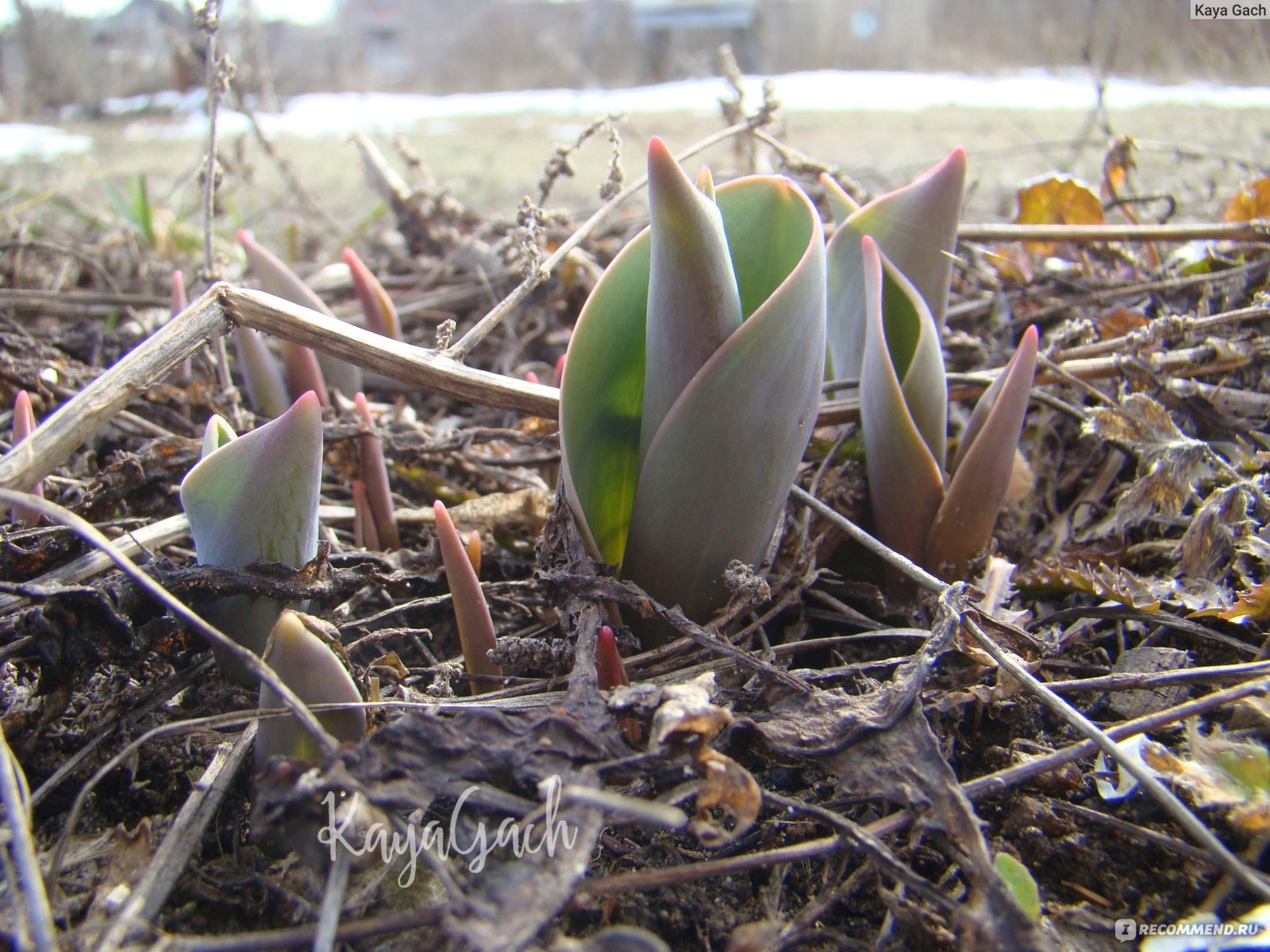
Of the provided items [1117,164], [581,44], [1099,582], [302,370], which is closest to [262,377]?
[302,370]

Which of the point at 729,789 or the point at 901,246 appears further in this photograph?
the point at 901,246

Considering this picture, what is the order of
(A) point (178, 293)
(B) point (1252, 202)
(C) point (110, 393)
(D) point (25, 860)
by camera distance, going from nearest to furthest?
(D) point (25, 860) < (C) point (110, 393) < (A) point (178, 293) < (B) point (1252, 202)

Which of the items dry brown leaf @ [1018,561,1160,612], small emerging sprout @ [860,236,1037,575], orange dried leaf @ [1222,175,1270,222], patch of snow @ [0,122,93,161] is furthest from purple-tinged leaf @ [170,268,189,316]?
patch of snow @ [0,122,93,161]

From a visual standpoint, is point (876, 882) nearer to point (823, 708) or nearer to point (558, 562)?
point (823, 708)

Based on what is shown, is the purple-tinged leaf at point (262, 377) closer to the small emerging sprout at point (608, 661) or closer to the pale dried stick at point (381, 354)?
the pale dried stick at point (381, 354)

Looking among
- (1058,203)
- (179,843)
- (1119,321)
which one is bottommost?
(179,843)

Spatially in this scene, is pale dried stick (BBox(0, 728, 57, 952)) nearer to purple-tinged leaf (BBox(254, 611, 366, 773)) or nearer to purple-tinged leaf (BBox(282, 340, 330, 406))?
purple-tinged leaf (BBox(254, 611, 366, 773))

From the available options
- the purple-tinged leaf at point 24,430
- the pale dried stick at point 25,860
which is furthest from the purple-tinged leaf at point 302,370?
the pale dried stick at point 25,860

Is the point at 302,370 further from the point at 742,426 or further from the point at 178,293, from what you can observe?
the point at 742,426
